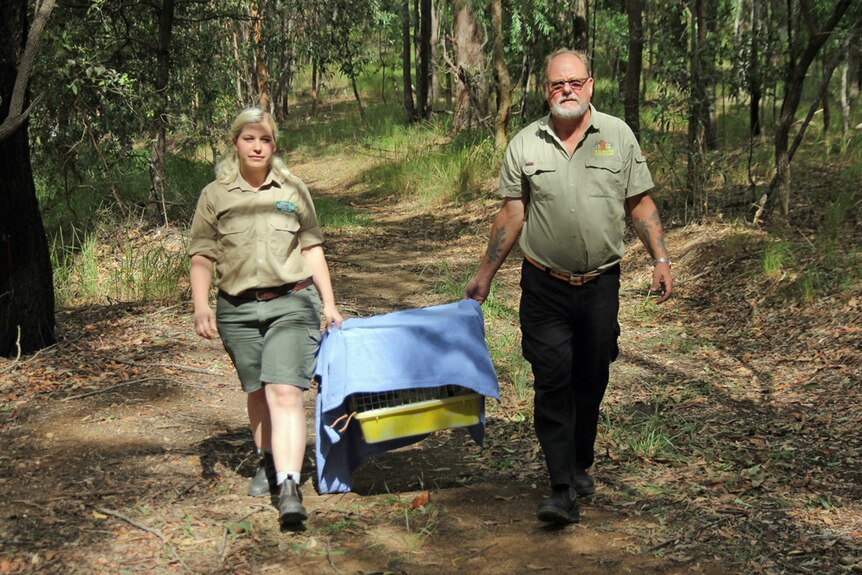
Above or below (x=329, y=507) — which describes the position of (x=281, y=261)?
above

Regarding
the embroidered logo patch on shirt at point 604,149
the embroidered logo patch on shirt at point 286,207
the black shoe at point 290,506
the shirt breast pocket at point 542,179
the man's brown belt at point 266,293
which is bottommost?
the black shoe at point 290,506

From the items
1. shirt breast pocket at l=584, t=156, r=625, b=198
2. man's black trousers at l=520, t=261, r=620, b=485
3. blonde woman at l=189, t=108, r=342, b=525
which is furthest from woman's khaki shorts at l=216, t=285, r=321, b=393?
shirt breast pocket at l=584, t=156, r=625, b=198

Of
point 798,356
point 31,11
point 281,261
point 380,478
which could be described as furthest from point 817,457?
point 31,11

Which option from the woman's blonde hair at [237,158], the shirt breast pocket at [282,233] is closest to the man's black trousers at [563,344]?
the shirt breast pocket at [282,233]

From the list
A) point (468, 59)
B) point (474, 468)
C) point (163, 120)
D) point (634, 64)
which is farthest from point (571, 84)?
point (468, 59)

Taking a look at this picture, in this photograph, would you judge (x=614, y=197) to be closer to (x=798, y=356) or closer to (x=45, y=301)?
(x=798, y=356)

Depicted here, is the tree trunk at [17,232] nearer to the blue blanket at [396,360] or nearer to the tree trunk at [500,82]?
the blue blanket at [396,360]

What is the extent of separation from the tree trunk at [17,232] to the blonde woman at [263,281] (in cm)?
257

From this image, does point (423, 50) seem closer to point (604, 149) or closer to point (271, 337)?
point (604, 149)

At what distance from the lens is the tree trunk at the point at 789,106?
8.44m

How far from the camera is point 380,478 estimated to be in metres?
4.76

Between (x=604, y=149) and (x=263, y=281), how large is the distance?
5.35 ft

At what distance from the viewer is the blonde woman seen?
3982mm

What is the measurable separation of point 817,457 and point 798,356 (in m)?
1.87
